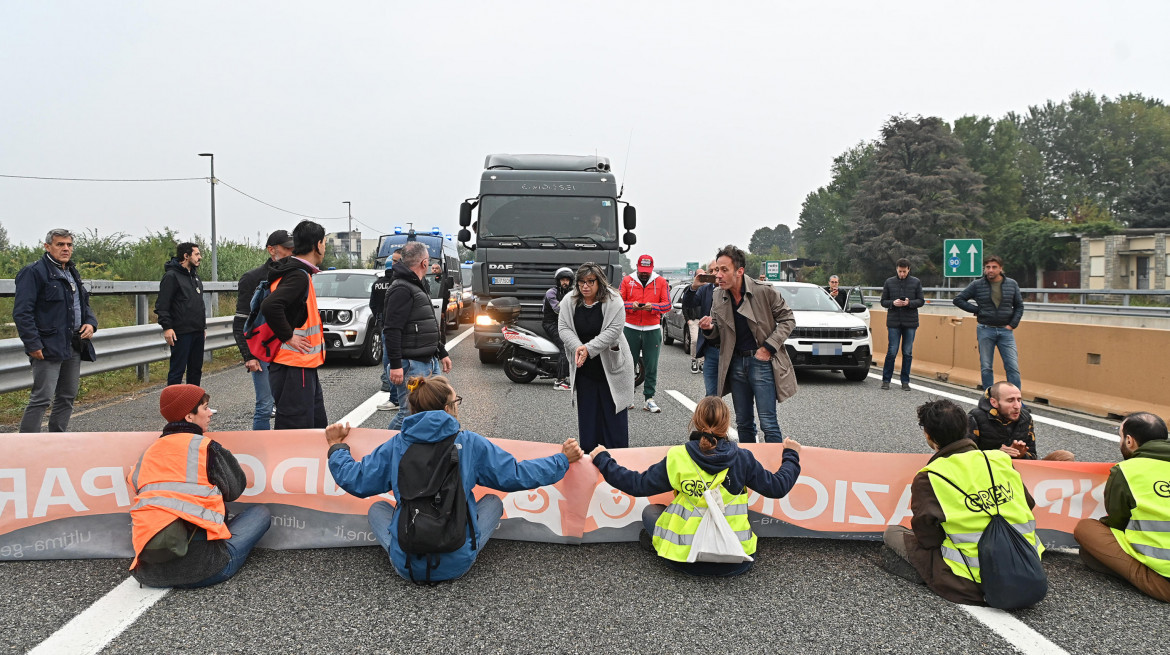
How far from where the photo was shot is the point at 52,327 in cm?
659

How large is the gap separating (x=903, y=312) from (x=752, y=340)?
660 centimetres

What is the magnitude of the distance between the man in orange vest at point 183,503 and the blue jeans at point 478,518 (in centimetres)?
69

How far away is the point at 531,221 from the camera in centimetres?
1356

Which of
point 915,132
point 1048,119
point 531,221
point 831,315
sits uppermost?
point 1048,119

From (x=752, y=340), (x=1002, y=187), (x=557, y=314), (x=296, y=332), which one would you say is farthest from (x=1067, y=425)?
(x=1002, y=187)

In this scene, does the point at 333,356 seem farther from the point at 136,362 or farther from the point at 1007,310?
the point at 1007,310

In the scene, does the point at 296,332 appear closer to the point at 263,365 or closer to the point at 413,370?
the point at 413,370

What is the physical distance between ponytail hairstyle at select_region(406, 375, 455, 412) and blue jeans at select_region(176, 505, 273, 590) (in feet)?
3.73

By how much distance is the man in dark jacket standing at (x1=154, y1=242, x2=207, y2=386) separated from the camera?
814cm

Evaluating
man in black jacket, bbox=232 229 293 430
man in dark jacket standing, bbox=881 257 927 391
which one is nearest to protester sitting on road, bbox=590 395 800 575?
man in black jacket, bbox=232 229 293 430

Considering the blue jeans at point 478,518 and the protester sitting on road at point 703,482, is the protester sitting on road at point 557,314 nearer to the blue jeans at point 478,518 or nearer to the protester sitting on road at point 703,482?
the blue jeans at point 478,518

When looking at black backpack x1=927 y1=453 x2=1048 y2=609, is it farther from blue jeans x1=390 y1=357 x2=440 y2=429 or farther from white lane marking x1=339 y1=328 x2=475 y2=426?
white lane marking x1=339 y1=328 x2=475 y2=426

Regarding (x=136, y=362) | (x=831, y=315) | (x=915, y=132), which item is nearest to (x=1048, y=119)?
(x=915, y=132)

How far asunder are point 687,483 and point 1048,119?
117547 millimetres
